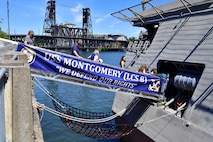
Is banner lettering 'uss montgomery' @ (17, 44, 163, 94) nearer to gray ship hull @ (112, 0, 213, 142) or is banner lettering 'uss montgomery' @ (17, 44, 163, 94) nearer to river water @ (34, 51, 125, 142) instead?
gray ship hull @ (112, 0, 213, 142)

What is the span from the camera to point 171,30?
1088 cm

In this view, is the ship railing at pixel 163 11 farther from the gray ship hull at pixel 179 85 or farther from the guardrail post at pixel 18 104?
the guardrail post at pixel 18 104

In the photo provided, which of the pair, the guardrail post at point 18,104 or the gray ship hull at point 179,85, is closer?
the guardrail post at point 18,104

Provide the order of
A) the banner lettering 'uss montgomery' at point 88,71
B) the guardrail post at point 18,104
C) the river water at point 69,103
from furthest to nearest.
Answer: the river water at point 69,103 < the banner lettering 'uss montgomery' at point 88,71 < the guardrail post at point 18,104

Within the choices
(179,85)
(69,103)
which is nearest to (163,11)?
(179,85)

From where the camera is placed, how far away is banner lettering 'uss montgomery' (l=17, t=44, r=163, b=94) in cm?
706

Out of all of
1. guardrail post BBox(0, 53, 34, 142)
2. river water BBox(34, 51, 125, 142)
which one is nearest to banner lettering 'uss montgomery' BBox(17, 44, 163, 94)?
river water BBox(34, 51, 125, 142)

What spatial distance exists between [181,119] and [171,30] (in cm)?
452

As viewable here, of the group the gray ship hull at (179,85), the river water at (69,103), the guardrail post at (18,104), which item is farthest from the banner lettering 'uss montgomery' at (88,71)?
the guardrail post at (18,104)

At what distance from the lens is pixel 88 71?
25.7ft

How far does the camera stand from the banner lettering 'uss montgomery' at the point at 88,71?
706 centimetres

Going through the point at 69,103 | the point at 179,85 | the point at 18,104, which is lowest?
the point at 69,103

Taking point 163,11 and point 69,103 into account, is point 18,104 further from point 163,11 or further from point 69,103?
point 69,103

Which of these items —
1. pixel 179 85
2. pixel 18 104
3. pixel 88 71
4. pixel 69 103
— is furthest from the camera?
pixel 69 103
